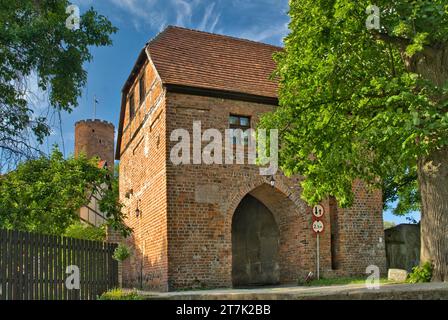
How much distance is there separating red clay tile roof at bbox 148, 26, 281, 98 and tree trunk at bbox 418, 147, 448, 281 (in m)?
7.59

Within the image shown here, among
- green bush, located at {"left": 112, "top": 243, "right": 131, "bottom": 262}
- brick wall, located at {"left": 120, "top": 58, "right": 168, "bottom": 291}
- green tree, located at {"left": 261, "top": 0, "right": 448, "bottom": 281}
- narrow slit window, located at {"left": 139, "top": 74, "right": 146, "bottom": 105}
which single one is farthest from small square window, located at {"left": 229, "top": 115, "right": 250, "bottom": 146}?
green bush, located at {"left": 112, "top": 243, "right": 131, "bottom": 262}

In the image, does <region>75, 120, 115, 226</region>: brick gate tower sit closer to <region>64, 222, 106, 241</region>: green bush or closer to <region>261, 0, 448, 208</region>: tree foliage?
<region>64, 222, 106, 241</region>: green bush

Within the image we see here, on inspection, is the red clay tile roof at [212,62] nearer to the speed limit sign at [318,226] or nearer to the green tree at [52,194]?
the green tree at [52,194]

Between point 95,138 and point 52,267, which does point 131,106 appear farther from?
point 95,138

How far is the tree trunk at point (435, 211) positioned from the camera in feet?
35.5

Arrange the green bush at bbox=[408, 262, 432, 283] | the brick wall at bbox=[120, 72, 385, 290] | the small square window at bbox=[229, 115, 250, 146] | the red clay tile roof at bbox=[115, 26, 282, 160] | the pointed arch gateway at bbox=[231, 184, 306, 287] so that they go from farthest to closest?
the pointed arch gateway at bbox=[231, 184, 306, 287], the red clay tile roof at bbox=[115, 26, 282, 160], the small square window at bbox=[229, 115, 250, 146], the brick wall at bbox=[120, 72, 385, 290], the green bush at bbox=[408, 262, 432, 283]

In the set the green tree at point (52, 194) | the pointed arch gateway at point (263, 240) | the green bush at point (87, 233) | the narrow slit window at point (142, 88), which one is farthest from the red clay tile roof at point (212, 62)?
the green bush at point (87, 233)

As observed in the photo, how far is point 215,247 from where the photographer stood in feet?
53.1

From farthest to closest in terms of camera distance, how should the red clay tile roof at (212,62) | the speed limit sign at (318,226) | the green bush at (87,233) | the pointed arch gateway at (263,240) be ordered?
1. the green bush at (87,233)
2. the pointed arch gateway at (263,240)
3. the speed limit sign at (318,226)
4. the red clay tile roof at (212,62)

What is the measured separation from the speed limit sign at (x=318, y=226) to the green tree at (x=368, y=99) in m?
4.14

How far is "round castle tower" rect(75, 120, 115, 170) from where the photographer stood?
157 feet

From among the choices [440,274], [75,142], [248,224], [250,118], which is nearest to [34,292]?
[440,274]
